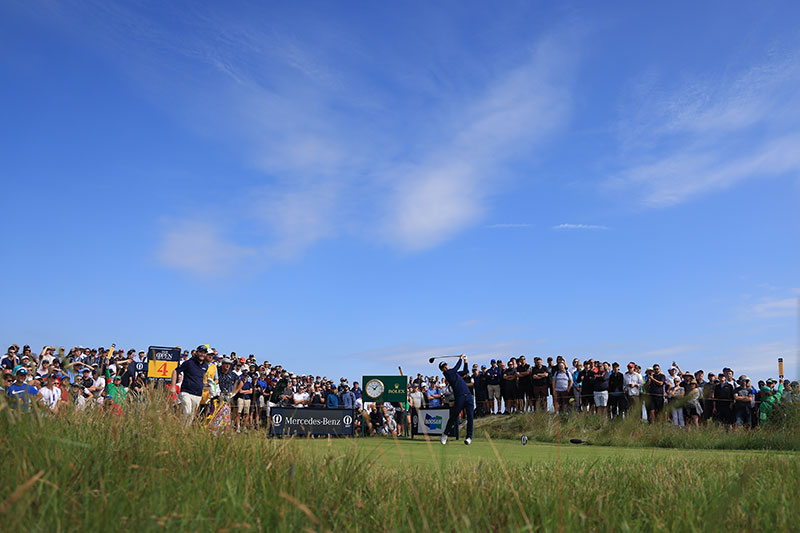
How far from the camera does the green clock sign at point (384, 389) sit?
1048 inches

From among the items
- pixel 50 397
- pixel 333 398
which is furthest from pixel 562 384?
pixel 50 397

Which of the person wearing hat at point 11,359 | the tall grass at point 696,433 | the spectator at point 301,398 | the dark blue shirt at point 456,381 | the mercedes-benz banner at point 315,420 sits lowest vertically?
the tall grass at point 696,433

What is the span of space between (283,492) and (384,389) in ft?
78.5

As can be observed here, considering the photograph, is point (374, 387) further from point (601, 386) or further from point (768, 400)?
point (768, 400)

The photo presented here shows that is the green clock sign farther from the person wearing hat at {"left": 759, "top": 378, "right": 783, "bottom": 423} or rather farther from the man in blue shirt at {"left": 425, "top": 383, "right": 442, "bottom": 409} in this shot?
the person wearing hat at {"left": 759, "top": 378, "right": 783, "bottom": 423}

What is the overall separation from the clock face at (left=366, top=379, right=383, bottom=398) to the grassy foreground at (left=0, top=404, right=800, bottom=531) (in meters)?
20.4

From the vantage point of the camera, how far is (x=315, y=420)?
21406mm

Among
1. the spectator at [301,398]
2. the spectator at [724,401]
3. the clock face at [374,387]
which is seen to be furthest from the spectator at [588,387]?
the spectator at [301,398]

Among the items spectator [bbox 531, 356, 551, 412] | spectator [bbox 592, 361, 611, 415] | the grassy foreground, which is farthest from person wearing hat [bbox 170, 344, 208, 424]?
spectator [bbox 531, 356, 551, 412]

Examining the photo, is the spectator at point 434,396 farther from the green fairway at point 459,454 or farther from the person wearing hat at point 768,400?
the person wearing hat at point 768,400

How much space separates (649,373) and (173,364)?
17.5 m

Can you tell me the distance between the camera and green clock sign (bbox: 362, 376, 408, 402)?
2661cm

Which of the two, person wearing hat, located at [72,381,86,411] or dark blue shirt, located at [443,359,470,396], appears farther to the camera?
dark blue shirt, located at [443,359,470,396]

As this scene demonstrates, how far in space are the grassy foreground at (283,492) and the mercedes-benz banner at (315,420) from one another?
14627 mm
